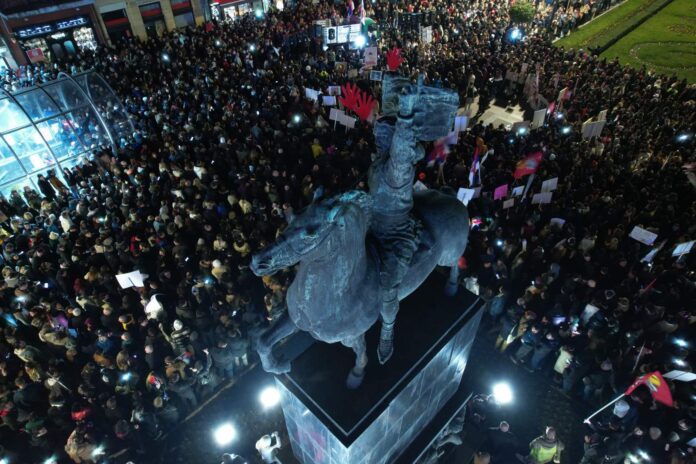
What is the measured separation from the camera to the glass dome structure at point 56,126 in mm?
12195

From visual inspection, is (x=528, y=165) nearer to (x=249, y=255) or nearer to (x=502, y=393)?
(x=502, y=393)

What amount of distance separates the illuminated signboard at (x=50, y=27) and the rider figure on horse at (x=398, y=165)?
25.1 meters

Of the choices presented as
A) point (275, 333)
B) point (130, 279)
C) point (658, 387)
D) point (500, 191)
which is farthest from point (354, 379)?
point (500, 191)

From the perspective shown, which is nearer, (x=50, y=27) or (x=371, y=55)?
(x=371, y=55)

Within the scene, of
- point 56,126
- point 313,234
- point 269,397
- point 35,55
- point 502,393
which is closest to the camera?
point 313,234

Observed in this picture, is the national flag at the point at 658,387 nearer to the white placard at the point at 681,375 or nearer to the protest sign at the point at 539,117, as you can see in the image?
the white placard at the point at 681,375

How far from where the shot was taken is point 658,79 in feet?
57.1

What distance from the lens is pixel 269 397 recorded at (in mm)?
7934

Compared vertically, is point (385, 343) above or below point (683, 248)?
above

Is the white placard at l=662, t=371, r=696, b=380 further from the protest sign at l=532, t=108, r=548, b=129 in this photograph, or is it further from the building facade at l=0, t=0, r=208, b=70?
the building facade at l=0, t=0, r=208, b=70

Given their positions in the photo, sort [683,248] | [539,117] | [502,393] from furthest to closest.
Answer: [539,117], [683,248], [502,393]

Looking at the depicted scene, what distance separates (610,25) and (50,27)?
→ 33356mm

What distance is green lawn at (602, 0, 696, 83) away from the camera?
2230 centimetres

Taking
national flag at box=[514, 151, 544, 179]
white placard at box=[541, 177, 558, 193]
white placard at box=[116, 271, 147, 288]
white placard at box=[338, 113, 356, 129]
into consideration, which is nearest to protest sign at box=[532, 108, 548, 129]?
national flag at box=[514, 151, 544, 179]
